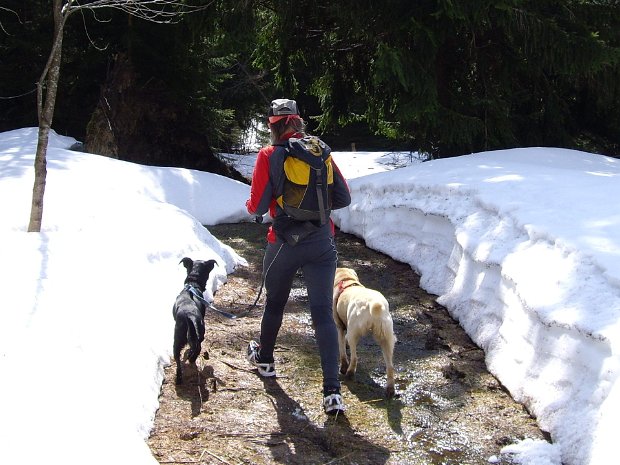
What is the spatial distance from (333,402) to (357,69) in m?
11.3

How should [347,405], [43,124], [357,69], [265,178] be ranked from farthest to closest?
[357,69] → [43,124] → [347,405] → [265,178]

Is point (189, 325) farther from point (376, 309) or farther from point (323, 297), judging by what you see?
point (376, 309)

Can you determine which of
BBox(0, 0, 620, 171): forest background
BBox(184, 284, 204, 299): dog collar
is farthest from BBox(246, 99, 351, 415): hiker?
BBox(0, 0, 620, 171): forest background

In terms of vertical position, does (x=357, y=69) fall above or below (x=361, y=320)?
above

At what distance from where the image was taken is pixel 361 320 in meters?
5.40

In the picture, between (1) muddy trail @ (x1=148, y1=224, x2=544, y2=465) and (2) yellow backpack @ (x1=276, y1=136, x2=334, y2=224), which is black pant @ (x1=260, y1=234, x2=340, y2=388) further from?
(1) muddy trail @ (x1=148, y1=224, x2=544, y2=465)

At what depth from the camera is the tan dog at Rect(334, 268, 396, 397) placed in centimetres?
532

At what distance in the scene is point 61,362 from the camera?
14.5ft

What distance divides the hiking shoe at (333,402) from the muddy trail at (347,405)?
0.05 m

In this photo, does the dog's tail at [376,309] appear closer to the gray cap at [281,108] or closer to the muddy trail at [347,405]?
the muddy trail at [347,405]

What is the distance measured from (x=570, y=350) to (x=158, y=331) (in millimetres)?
3302

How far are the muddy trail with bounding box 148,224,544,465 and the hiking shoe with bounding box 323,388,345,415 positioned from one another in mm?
53

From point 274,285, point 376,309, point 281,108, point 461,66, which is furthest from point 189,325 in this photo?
point 461,66

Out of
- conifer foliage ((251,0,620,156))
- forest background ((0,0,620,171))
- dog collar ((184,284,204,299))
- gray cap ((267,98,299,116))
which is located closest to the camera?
gray cap ((267,98,299,116))
